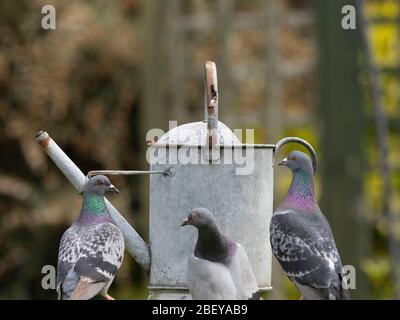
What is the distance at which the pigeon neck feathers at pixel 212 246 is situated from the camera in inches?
73.9

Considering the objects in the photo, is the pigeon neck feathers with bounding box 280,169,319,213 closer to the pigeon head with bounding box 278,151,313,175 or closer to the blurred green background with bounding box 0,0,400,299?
the pigeon head with bounding box 278,151,313,175

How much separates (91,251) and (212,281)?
0.81ft

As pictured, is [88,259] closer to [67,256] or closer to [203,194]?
[67,256]

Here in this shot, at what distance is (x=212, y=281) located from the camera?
1.89 meters

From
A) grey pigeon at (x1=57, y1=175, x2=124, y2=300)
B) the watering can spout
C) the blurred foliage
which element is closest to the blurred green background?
the blurred foliage

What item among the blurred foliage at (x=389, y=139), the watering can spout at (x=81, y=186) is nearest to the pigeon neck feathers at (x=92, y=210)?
the watering can spout at (x=81, y=186)

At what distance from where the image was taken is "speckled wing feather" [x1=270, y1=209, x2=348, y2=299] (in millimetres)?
1907

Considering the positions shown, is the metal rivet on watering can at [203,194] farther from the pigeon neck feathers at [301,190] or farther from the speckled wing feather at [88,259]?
the speckled wing feather at [88,259]

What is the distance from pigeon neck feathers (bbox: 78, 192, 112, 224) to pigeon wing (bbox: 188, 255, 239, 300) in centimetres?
22

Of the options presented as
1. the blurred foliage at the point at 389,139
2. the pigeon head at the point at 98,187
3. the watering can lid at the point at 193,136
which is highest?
the blurred foliage at the point at 389,139

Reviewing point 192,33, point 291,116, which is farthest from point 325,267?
point 192,33

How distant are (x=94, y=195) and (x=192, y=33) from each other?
13.4ft

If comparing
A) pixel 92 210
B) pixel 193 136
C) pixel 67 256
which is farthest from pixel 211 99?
pixel 67 256

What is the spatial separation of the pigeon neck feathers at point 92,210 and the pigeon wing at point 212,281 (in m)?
0.22
